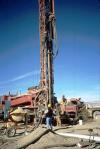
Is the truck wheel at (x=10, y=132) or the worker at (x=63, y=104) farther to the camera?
the worker at (x=63, y=104)

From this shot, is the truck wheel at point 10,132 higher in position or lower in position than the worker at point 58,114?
lower

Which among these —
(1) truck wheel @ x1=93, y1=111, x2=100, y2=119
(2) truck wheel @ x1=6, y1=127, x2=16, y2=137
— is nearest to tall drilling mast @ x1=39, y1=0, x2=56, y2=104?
(1) truck wheel @ x1=93, y1=111, x2=100, y2=119

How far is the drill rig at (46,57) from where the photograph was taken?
27.2 meters

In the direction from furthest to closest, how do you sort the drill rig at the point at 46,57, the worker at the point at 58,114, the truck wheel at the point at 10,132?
the drill rig at the point at 46,57 → the worker at the point at 58,114 → the truck wheel at the point at 10,132

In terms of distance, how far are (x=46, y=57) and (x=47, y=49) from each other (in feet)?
2.56

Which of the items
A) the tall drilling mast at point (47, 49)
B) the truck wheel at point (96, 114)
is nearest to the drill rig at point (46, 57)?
the tall drilling mast at point (47, 49)

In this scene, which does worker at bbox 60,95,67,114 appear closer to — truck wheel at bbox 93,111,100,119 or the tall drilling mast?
the tall drilling mast

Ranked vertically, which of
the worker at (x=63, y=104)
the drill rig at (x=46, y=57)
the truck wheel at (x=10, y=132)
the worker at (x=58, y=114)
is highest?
the drill rig at (x=46, y=57)

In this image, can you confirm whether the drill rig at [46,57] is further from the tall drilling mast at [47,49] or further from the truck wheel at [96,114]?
the truck wheel at [96,114]

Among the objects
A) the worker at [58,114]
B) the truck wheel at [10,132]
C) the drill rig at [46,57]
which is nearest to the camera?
the truck wheel at [10,132]

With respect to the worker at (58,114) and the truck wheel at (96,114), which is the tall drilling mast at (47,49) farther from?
the truck wheel at (96,114)

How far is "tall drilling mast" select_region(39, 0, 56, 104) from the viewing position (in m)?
27.5

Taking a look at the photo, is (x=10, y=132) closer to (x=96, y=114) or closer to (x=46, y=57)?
(x=46, y=57)

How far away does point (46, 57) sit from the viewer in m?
27.8
